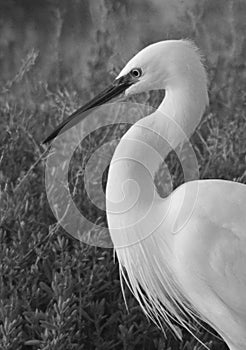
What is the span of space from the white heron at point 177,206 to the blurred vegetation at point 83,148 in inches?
12.3

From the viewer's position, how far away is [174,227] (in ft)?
7.38

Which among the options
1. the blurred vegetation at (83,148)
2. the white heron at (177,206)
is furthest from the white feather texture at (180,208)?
the blurred vegetation at (83,148)

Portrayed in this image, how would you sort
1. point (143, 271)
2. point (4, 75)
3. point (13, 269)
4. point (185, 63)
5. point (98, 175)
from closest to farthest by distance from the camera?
1. point (185, 63)
2. point (143, 271)
3. point (13, 269)
4. point (98, 175)
5. point (4, 75)

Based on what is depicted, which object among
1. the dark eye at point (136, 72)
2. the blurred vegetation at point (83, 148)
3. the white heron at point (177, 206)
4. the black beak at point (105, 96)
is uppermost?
the dark eye at point (136, 72)

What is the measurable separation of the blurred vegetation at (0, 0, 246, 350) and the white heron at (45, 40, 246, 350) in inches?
12.3

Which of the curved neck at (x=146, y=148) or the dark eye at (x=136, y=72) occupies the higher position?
the dark eye at (x=136, y=72)

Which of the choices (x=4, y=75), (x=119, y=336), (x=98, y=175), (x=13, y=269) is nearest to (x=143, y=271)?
(x=119, y=336)

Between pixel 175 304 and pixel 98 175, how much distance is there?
77cm

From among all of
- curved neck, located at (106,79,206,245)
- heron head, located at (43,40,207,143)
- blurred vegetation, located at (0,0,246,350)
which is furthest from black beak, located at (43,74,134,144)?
blurred vegetation, located at (0,0,246,350)

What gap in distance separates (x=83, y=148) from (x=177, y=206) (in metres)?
1.08

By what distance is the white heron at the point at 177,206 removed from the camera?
219cm

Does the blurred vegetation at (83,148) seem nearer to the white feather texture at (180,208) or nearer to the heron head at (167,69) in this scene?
the white feather texture at (180,208)

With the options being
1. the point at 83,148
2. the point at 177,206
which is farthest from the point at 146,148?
the point at 83,148

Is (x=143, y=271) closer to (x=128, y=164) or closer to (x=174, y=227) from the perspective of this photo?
(x=174, y=227)
